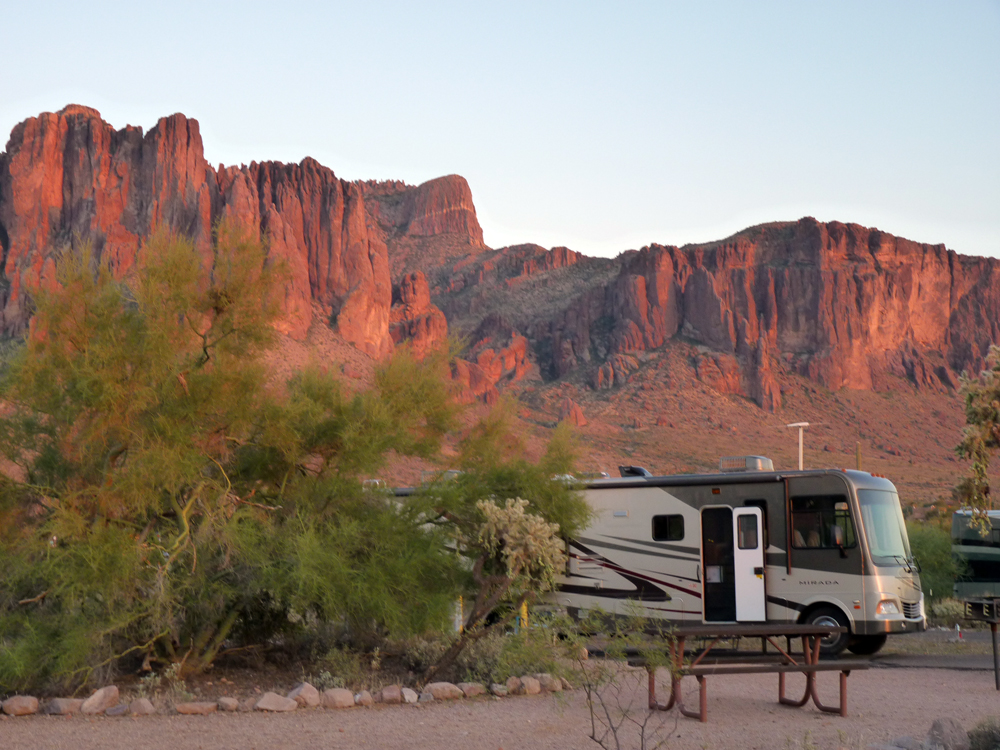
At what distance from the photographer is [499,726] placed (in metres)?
8.74

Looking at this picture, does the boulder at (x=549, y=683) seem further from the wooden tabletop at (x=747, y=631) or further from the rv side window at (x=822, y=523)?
the rv side window at (x=822, y=523)

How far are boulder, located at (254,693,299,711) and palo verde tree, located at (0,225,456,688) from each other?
95 cm

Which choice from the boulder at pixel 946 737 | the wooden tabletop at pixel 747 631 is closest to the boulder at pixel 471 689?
the wooden tabletop at pixel 747 631

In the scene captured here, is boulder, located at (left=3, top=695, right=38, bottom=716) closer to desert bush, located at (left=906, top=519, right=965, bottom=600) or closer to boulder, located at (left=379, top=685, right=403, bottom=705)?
boulder, located at (left=379, top=685, right=403, bottom=705)

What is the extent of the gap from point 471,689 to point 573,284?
13102cm

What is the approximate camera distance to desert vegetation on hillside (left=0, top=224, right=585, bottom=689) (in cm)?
980

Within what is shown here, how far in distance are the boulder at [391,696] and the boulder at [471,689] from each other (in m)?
0.67

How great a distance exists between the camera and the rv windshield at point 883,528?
14914mm

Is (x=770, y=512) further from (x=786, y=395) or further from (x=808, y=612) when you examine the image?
(x=786, y=395)

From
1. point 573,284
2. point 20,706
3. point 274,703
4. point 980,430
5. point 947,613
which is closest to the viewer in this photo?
point 20,706

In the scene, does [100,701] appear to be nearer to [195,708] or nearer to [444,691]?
[195,708]

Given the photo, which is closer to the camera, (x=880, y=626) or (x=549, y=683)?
(x=549, y=683)

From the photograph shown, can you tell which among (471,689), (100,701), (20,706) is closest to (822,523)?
(471,689)

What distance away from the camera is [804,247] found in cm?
12662
